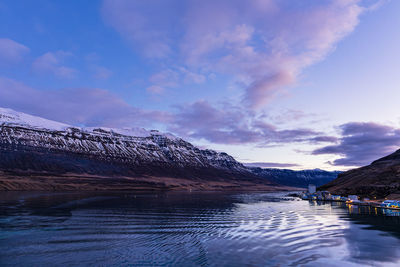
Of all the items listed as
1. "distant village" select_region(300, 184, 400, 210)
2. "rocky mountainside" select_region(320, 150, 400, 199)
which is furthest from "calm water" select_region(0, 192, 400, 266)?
"rocky mountainside" select_region(320, 150, 400, 199)

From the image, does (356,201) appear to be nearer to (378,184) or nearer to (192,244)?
(378,184)

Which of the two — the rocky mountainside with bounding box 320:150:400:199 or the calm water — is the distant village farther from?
the calm water

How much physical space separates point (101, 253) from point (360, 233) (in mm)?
40335

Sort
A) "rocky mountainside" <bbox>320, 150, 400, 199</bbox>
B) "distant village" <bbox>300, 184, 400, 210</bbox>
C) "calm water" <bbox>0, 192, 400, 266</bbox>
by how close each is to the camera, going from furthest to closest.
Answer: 1. "rocky mountainside" <bbox>320, 150, 400, 199</bbox>
2. "distant village" <bbox>300, 184, 400, 210</bbox>
3. "calm water" <bbox>0, 192, 400, 266</bbox>

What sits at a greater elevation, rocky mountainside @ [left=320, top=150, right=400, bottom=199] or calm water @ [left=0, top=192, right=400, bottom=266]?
rocky mountainside @ [left=320, top=150, right=400, bottom=199]

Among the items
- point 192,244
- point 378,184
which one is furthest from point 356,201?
point 192,244

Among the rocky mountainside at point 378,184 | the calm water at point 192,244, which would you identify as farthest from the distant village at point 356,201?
the calm water at point 192,244

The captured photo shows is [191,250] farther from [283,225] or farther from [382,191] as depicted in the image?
[382,191]

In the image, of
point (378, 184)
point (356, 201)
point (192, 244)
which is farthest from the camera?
point (378, 184)

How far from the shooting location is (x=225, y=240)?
37594 mm

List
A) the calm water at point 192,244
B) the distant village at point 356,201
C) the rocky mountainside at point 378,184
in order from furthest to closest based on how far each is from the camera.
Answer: the rocky mountainside at point 378,184 → the distant village at point 356,201 → the calm water at point 192,244

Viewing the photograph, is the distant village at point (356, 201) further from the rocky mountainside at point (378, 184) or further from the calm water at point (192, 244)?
the calm water at point (192, 244)

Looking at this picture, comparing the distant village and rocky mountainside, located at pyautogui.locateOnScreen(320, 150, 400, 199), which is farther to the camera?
rocky mountainside, located at pyautogui.locateOnScreen(320, 150, 400, 199)

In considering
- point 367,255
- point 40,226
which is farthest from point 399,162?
point 40,226
